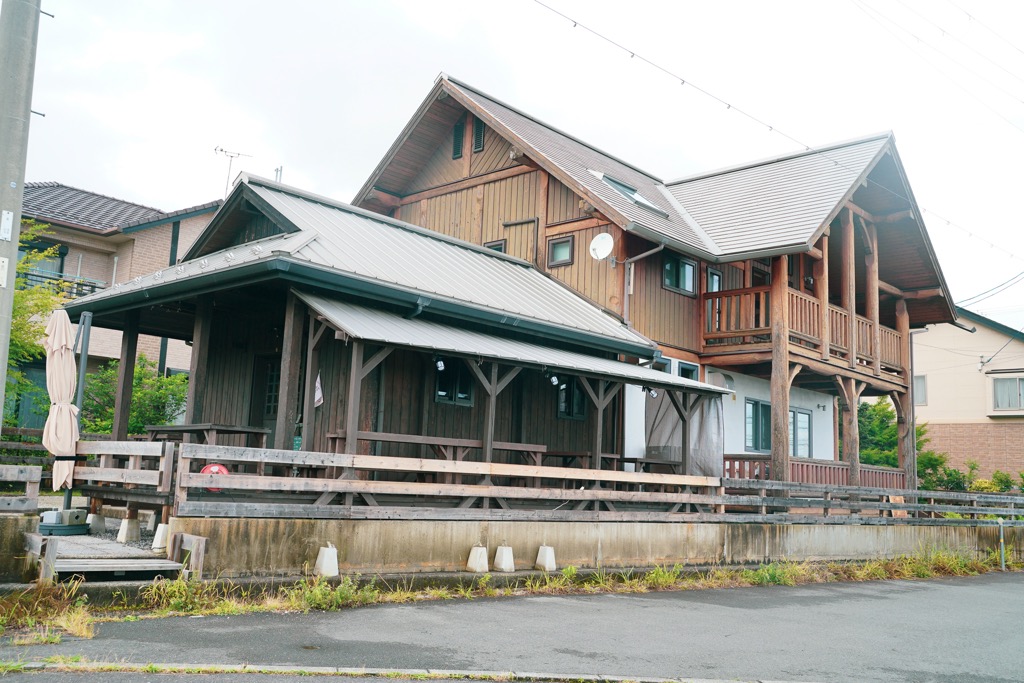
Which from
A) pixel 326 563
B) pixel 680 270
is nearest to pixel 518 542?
pixel 326 563

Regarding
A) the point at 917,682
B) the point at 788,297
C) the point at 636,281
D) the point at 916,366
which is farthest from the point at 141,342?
the point at 916,366

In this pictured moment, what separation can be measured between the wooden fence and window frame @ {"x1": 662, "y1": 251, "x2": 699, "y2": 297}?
1343cm

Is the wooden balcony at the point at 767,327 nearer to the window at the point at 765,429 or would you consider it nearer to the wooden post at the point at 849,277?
the wooden post at the point at 849,277

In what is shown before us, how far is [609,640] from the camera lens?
881 centimetres

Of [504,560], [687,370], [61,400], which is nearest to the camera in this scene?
[61,400]

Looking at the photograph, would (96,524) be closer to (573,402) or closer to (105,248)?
(573,402)

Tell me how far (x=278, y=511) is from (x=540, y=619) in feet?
10.3

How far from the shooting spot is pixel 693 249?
59.4 feet

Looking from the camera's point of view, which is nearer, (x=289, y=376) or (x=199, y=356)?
(x=289, y=376)

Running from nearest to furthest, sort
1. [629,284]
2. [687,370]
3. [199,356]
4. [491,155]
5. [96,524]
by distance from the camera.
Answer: [96,524]
[199,356]
[629,284]
[687,370]
[491,155]

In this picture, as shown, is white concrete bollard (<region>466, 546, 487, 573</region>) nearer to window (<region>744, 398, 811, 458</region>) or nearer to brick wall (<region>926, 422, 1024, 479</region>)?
window (<region>744, 398, 811, 458</region>)

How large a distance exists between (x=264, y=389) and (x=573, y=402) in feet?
18.9

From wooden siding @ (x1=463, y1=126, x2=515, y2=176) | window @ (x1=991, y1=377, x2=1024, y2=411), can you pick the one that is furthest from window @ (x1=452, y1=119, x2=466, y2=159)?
window @ (x1=991, y1=377, x2=1024, y2=411)

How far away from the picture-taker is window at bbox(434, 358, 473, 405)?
49.3 feet
